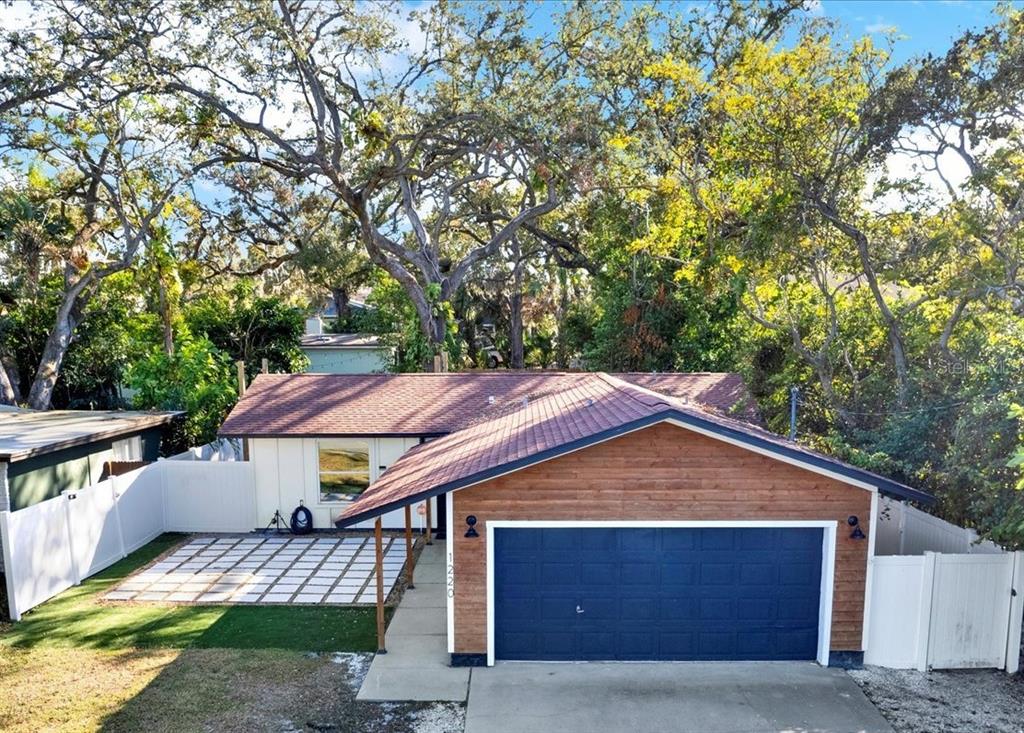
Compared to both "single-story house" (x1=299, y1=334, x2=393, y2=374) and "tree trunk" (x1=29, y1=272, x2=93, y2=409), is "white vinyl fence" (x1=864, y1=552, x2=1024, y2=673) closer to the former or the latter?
"single-story house" (x1=299, y1=334, x2=393, y2=374)

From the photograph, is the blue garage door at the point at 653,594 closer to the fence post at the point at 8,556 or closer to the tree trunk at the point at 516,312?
the fence post at the point at 8,556

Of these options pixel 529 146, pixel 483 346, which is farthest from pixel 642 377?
pixel 483 346

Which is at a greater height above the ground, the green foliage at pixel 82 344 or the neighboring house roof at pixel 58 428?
the green foliage at pixel 82 344

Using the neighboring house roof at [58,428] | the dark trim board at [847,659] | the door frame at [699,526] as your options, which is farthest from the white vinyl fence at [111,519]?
the dark trim board at [847,659]

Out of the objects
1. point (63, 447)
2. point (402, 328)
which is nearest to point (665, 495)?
point (63, 447)

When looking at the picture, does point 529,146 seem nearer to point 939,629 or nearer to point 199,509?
point 199,509

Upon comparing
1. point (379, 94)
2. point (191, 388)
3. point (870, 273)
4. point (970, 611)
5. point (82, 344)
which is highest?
point (379, 94)

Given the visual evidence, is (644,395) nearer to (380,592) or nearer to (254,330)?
(380,592)
